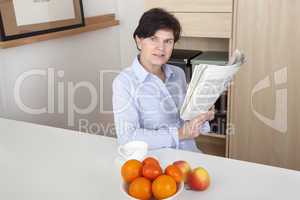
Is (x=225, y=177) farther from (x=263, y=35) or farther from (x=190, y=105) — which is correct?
(x=263, y=35)

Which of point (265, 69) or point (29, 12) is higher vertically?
point (29, 12)

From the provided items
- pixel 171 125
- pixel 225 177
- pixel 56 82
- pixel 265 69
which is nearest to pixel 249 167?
pixel 225 177

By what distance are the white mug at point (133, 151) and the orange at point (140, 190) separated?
21 centimetres

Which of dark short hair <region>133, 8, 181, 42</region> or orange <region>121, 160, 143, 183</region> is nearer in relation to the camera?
orange <region>121, 160, 143, 183</region>

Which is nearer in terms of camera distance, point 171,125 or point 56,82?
point 171,125

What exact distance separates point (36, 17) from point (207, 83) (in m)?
1.04

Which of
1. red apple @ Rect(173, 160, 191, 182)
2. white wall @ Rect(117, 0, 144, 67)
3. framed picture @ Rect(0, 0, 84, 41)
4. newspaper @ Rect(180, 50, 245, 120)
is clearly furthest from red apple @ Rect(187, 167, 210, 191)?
white wall @ Rect(117, 0, 144, 67)

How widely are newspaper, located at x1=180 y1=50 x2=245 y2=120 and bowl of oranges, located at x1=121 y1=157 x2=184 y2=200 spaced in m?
0.35

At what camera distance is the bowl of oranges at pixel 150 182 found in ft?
2.69

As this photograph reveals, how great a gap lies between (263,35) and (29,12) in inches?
47.8

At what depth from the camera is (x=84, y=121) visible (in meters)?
2.17

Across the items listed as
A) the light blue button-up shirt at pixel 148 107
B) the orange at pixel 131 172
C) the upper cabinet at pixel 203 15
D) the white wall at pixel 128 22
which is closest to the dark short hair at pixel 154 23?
the light blue button-up shirt at pixel 148 107

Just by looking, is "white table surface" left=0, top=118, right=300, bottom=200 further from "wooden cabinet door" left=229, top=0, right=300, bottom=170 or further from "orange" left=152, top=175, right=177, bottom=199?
"wooden cabinet door" left=229, top=0, right=300, bottom=170

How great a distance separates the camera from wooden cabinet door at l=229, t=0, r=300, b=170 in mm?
1771
